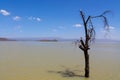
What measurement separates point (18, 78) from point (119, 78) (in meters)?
5.05

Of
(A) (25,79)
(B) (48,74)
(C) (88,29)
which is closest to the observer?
(A) (25,79)

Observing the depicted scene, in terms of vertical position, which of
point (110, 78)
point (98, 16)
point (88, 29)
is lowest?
point (110, 78)

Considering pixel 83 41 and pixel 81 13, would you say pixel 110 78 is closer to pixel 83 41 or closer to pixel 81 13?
pixel 83 41

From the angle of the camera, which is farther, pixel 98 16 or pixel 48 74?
pixel 48 74

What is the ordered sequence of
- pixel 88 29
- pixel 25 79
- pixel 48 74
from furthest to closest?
pixel 48 74, pixel 88 29, pixel 25 79

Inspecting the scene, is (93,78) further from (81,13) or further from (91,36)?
(81,13)

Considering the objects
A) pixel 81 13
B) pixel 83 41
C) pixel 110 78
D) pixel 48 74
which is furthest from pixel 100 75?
pixel 81 13

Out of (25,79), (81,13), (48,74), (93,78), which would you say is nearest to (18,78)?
(25,79)

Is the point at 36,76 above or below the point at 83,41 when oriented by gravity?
below

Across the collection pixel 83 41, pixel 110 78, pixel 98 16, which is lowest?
pixel 110 78

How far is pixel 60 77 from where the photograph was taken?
968 cm

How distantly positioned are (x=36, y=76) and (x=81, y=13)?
4.02 metres

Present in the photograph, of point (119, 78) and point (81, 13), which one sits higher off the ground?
point (81, 13)

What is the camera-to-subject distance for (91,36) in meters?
9.71
